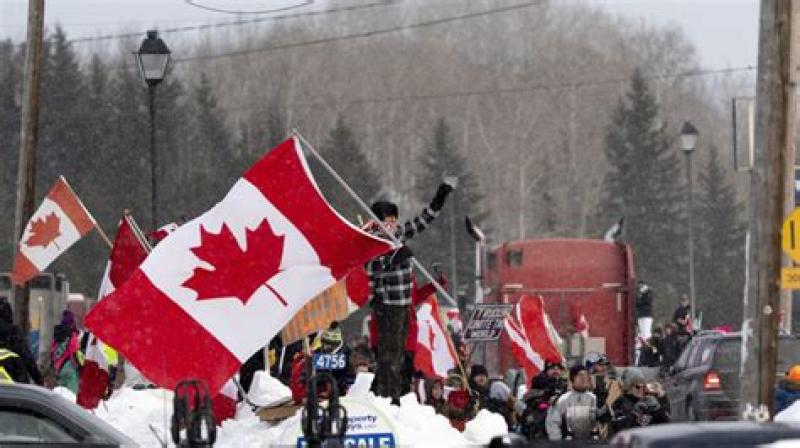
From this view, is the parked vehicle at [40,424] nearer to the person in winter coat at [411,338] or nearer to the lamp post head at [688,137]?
the person in winter coat at [411,338]

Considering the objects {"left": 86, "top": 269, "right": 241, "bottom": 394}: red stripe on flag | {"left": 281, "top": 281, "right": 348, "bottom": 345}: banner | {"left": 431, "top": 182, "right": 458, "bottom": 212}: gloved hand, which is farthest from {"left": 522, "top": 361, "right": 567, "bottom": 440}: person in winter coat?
{"left": 86, "top": 269, "right": 241, "bottom": 394}: red stripe on flag

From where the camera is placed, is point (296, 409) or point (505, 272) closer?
point (296, 409)

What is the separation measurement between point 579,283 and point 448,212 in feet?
194

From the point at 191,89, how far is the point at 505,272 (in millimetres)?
80848

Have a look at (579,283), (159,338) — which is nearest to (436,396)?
(159,338)

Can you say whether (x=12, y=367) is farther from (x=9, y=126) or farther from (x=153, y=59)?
(x=9, y=126)

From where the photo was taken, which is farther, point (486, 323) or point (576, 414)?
point (486, 323)

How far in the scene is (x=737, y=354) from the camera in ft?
78.9

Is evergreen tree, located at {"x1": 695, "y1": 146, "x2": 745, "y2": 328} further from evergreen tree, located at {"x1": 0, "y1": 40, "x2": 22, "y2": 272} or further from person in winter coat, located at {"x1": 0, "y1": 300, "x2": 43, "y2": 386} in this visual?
person in winter coat, located at {"x1": 0, "y1": 300, "x2": 43, "y2": 386}

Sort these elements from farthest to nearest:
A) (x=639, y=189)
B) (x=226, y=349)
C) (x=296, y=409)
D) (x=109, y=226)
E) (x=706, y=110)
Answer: (x=706, y=110) → (x=639, y=189) → (x=109, y=226) → (x=296, y=409) → (x=226, y=349)

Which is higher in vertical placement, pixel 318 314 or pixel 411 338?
pixel 318 314

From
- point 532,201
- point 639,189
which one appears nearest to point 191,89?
point 532,201

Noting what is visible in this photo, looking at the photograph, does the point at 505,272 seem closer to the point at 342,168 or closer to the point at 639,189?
the point at 342,168

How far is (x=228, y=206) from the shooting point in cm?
1585
